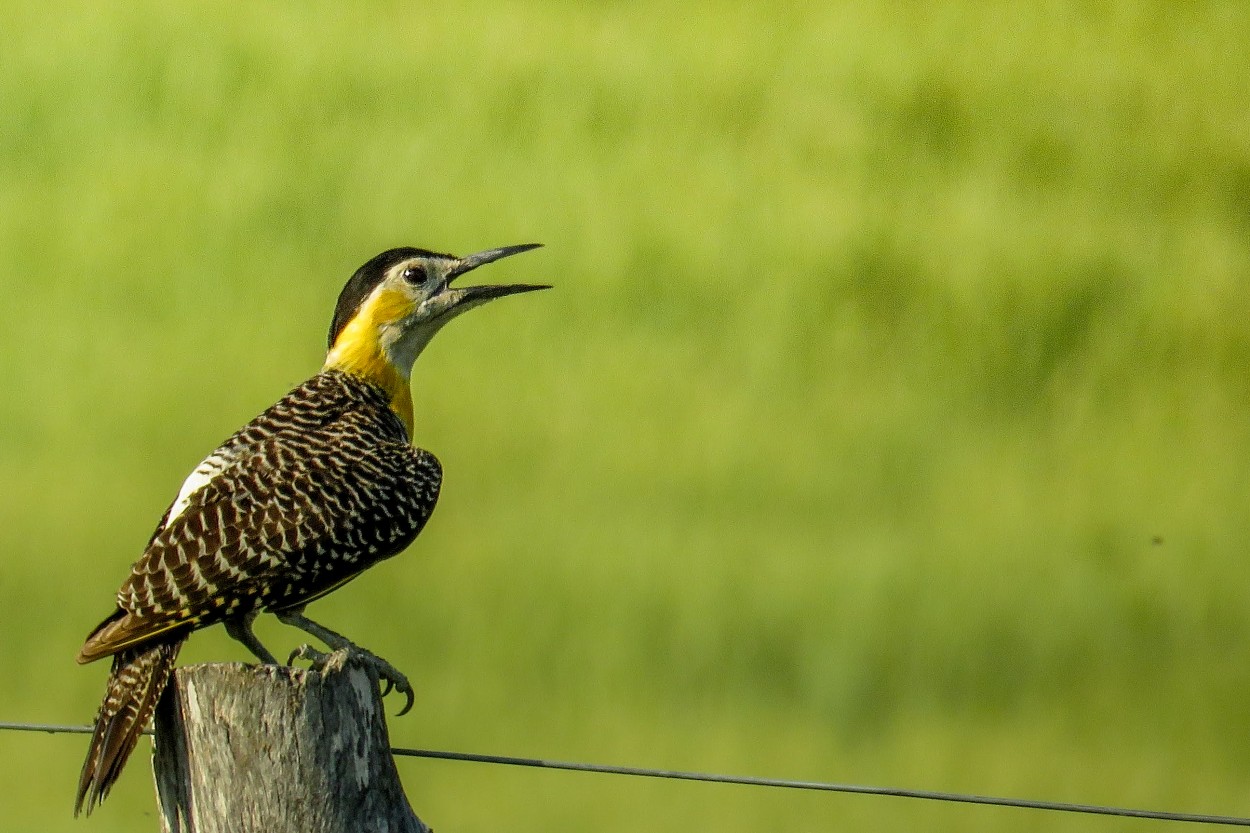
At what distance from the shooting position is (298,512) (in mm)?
2883

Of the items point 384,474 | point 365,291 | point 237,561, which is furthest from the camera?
point 365,291

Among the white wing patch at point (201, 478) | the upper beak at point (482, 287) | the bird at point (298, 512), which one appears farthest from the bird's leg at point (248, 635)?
the upper beak at point (482, 287)

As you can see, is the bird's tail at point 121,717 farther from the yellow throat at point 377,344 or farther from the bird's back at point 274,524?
the yellow throat at point 377,344

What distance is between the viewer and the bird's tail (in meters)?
2.47

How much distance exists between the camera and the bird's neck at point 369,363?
3523mm

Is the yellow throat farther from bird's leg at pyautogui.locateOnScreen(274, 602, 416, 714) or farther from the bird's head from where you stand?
bird's leg at pyautogui.locateOnScreen(274, 602, 416, 714)

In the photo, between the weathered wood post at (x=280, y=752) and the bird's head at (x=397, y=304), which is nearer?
the weathered wood post at (x=280, y=752)

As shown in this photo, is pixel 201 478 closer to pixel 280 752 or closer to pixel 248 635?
pixel 248 635

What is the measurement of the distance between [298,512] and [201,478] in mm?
297

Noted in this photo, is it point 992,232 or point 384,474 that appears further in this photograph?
point 992,232

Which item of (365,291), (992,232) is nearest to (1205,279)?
(992,232)

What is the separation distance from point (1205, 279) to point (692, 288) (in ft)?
4.73

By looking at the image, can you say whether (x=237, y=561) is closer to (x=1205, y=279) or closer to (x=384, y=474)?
(x=384, y=474)

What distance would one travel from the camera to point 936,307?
4184mm
